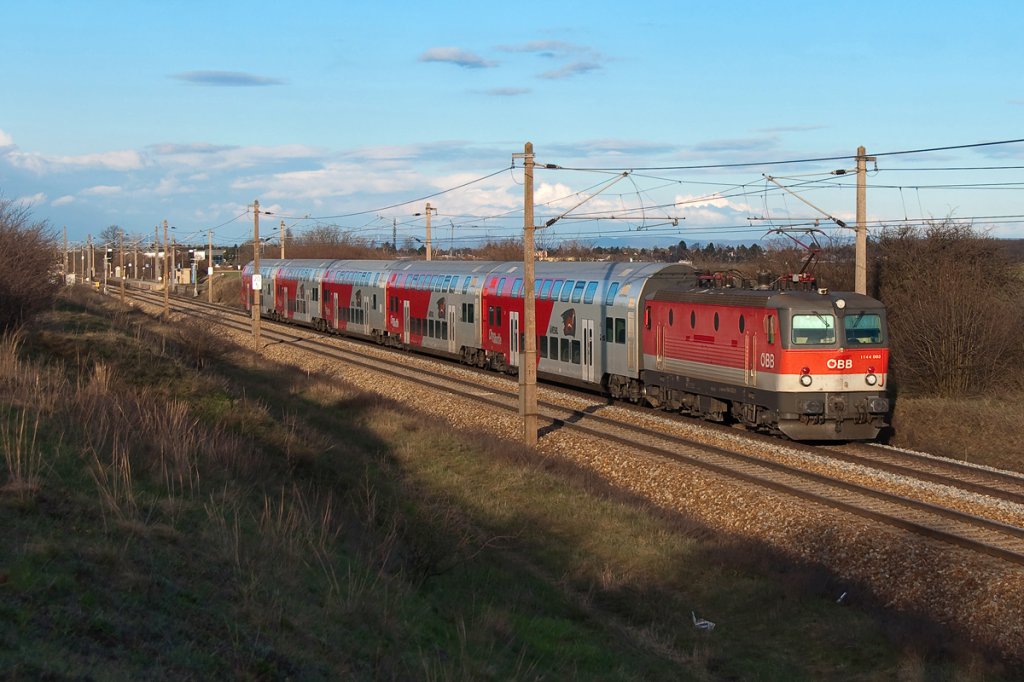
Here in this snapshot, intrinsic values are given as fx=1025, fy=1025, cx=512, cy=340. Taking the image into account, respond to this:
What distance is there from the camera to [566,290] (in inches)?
1180

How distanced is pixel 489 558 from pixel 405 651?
5.03 metres

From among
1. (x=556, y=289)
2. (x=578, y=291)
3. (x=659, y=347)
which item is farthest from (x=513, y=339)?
(x=659, y=347)

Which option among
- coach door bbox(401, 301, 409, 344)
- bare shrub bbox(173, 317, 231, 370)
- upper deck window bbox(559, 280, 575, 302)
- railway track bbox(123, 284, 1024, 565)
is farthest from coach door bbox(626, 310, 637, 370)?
coach door bbox(401, 301, 409, 344)

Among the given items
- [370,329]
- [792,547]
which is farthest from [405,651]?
[370,329]

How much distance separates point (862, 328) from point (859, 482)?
4.55 m

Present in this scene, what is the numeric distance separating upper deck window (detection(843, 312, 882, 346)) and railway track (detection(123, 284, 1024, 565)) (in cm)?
228

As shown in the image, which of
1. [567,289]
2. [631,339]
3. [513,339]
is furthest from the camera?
[513,339]

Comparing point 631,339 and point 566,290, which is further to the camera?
point 566,290

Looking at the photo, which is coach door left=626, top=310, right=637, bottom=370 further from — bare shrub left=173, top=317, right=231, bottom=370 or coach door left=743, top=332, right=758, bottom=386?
bare shrub left=173, top=317, right=231, bottom=370

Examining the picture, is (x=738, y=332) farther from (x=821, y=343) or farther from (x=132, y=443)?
(x=132, y=443)

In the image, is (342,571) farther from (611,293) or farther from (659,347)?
(611,293)

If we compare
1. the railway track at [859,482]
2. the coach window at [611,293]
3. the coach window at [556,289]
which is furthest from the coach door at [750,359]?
the coach window at [556,289]

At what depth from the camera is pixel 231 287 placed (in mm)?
94188

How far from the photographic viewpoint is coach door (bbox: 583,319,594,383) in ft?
93.2
